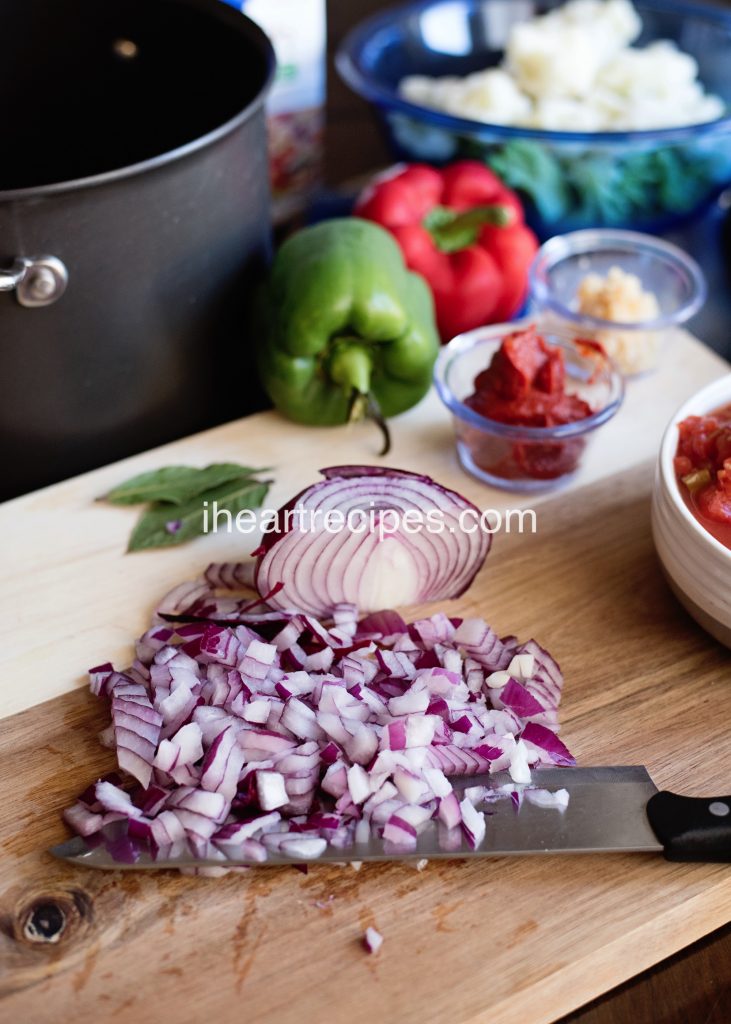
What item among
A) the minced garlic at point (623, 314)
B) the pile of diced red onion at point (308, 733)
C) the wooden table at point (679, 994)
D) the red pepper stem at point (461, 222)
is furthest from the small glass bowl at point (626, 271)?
the wooden table at point (679, 994)

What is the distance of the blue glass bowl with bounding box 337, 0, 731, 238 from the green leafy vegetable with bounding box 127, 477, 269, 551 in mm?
951

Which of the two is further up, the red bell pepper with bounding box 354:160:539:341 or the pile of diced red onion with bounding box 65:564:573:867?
the red bell pepper with bounding box 354:160:539:341

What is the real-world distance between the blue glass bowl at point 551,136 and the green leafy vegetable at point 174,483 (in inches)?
36.6

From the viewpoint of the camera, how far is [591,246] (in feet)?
7.25

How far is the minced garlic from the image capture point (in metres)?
1.93

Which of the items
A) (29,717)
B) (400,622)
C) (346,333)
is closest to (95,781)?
(29,717)

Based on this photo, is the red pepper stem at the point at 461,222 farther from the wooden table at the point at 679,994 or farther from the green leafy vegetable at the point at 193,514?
the wooden table at the point at 679,994

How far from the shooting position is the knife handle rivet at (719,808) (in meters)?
1.22

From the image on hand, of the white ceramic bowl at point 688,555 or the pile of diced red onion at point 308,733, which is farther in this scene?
the white ceramic bowl at point 688,555

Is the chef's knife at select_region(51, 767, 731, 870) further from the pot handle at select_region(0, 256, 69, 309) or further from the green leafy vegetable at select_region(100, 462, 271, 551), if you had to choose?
the pot handle at select_region(0, 256, 69, 309)

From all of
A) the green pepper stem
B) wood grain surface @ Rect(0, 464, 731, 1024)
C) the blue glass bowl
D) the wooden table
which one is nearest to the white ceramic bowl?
wood grain surface @ Rect(0, 464, 731, 1024)

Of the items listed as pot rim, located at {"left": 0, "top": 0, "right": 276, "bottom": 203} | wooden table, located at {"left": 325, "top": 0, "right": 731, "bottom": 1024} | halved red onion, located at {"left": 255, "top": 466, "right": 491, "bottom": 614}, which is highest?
pot rim, located at {"left": 0, "top": 0, "right": 276, "bottom": 203}

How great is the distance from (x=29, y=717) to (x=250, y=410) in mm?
766

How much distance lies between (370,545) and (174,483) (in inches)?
14.5
